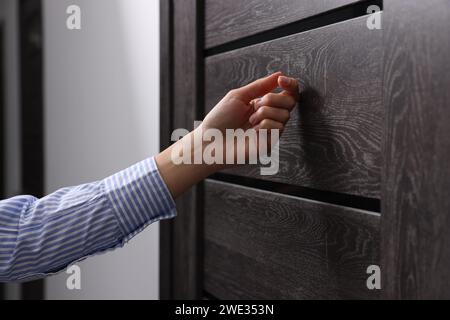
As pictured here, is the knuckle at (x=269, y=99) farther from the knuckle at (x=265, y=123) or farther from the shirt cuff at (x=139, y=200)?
the shirt cuff at (x=139, y=200)

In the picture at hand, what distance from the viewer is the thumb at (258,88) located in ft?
2.08

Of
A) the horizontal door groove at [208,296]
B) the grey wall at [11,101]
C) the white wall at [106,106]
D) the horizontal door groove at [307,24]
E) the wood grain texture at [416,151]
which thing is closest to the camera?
the wood grain texture at [416,151]

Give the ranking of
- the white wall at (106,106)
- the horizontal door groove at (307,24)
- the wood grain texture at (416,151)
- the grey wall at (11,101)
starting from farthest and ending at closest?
the grey wall at (11,101) < the white wall at (106,106) < the horizontal door groove at (307,24) < the wood grain texture at (416,151)

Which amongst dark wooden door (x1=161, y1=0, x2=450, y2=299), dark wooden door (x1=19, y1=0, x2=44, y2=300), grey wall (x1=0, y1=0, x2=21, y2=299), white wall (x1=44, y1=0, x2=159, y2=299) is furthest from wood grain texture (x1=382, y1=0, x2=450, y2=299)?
grey wall (x1=0, y1=0, x2=21, y2=299)

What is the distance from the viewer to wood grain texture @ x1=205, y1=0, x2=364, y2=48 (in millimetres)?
628

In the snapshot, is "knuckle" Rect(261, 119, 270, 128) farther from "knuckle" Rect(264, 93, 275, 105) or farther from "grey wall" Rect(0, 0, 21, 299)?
"grey wall" Rect(0, 0, 21, 299)

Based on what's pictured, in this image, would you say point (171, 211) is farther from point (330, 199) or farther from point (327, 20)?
point (327, 20)

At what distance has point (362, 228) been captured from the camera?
56 centimetres

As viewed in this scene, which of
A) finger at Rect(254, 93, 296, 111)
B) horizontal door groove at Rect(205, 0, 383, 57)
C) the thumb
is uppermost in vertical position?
horizontal door groove at Rect(205, 0, 383, 57)

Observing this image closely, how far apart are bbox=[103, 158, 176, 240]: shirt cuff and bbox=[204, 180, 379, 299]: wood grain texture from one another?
0.18 meters

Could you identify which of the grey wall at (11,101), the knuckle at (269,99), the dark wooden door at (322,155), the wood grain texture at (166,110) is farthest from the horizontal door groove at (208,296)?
the grey wall at (11,101)

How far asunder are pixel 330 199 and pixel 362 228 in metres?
0.07

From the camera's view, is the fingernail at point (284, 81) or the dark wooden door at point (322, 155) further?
the fingernail at point (284, 81)
